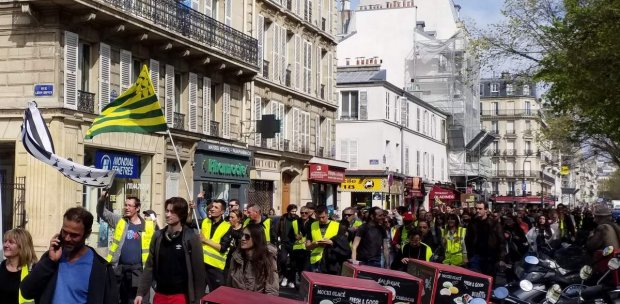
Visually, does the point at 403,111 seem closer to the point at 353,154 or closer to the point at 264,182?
the point at 353,154

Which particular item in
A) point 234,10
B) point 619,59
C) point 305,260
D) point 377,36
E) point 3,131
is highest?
point 377,36

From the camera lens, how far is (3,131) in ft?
65.8

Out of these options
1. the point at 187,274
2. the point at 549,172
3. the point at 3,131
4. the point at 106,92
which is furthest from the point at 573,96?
the point at 549,172

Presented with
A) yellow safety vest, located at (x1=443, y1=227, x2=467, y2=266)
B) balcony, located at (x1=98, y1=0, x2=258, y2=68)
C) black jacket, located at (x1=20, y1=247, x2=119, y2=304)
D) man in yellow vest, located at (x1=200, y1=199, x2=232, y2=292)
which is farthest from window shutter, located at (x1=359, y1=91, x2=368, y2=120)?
black jacket, located at (x1=20, y1=247, x2=119, y2=304)

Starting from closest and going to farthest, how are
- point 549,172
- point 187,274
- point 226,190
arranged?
point 187,274 → point 226,190 → point 549,172

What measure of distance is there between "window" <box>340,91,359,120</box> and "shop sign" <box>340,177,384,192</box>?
3.42 metres

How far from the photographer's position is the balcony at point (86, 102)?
20344 millimetres

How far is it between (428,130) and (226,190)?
31158 mm

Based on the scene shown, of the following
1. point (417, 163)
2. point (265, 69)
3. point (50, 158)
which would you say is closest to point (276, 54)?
point (265, 69)

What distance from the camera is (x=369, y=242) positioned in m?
13.8

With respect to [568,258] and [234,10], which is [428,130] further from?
[568,258]

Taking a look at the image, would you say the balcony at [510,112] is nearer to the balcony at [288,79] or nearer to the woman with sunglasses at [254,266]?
the balcony at [288,79]

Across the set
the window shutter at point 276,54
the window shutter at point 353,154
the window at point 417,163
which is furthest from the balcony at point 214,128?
the window at point 417,163

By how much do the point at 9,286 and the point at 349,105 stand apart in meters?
42.1
